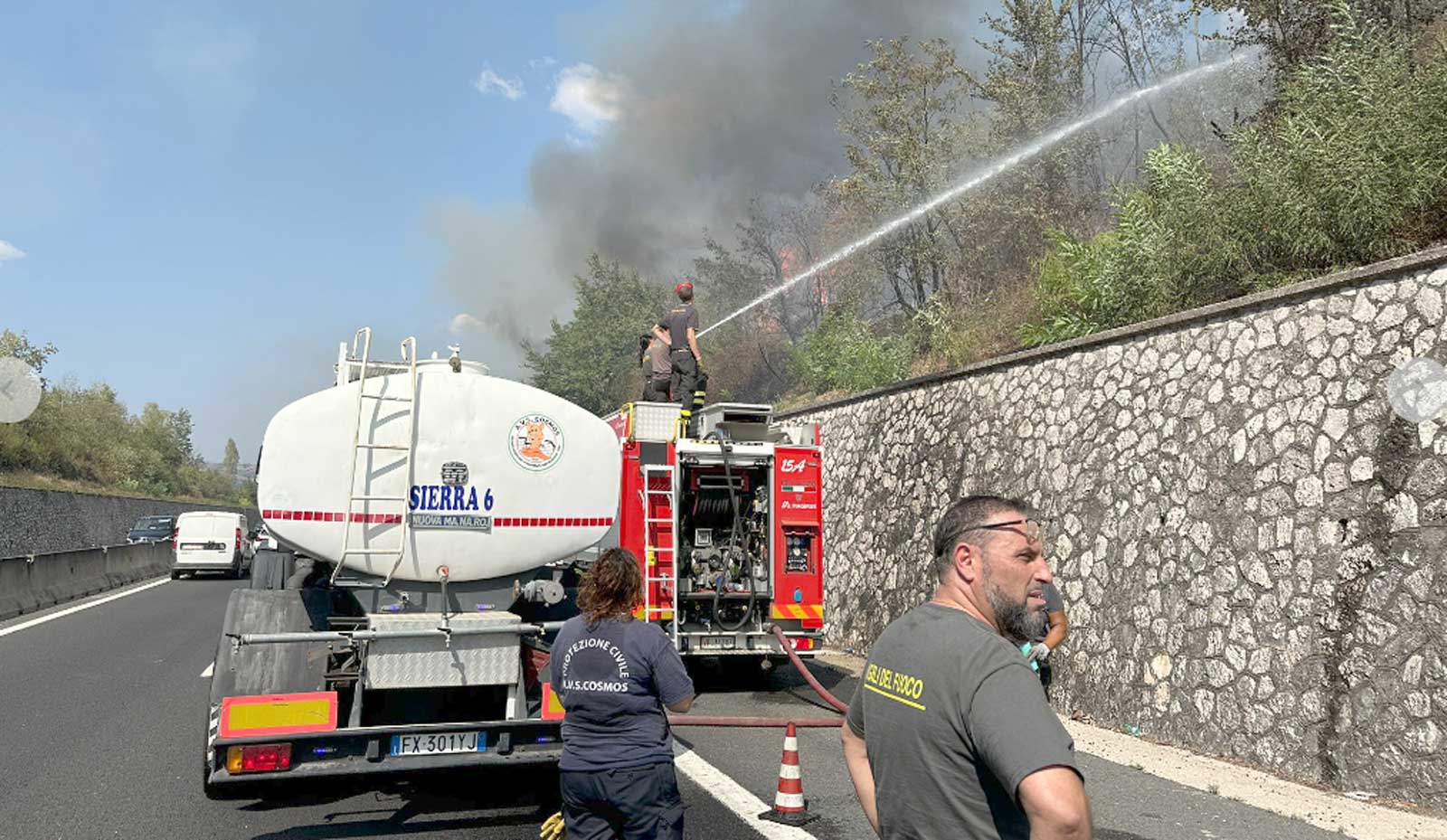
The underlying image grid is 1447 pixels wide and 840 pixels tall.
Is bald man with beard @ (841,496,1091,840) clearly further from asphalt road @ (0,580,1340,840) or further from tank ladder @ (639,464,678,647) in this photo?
tank ladder @ (639,464,678,647)

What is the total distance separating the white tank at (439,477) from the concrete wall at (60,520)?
78.0 feet

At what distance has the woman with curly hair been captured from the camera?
406 centimetres

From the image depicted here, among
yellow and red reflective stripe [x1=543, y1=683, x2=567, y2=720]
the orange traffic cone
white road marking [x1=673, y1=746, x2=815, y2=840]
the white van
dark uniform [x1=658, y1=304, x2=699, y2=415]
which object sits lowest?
white road marking [x1=673, y1=746, x2=815, y2=840]

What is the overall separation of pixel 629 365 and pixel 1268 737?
4183 cm

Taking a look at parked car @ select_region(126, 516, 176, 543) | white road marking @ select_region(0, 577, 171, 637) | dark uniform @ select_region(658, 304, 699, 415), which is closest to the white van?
white road marking @ select_region(0, 577, 171, 637)

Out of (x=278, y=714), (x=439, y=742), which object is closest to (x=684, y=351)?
(x=439, y=742)

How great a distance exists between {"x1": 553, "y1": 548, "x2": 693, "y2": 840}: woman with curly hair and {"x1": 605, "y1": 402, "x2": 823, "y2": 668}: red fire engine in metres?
6.70

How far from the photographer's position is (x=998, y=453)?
41.0 ft

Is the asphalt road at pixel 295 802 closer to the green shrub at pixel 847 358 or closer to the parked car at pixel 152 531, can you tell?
the green shrub at pixel 847 358

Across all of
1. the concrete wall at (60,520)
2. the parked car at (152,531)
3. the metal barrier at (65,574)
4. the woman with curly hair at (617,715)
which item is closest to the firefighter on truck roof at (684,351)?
the woman with curly hair at (617,715)

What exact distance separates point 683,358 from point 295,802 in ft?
23.3

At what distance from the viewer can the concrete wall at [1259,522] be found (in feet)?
23.2

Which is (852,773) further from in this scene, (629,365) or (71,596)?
(629,365)

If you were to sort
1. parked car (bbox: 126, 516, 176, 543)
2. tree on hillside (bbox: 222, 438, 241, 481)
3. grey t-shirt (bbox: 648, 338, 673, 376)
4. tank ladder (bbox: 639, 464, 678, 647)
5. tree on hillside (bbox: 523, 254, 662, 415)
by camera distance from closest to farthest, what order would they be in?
tank ladder (bbox: 639, 464, 678, 647)
grey t-shirt (bbox: 648, 338, 673, 376)
parked car (bbox: 126, 516, 176, 543)
tree on hillside (bbox: 523, 254, 662, 415)
tree on hillside (bbox: 222, 438, 241, 481)
